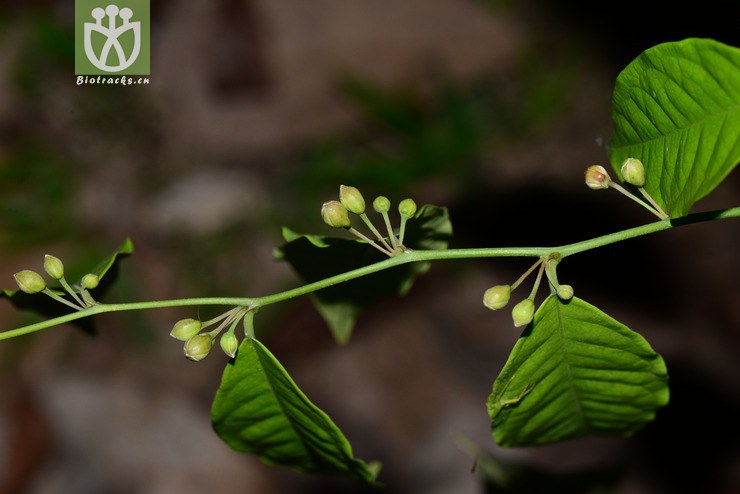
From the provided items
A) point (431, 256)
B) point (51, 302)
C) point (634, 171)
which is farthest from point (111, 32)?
point (634, 171)

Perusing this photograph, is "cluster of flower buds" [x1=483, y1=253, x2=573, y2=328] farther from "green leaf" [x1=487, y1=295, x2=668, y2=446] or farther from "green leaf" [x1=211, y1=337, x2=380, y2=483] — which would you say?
"green leaf" [x1=211, y1=337, x2=380, y2=483]

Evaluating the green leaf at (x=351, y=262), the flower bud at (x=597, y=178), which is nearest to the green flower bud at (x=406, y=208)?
the green leaf at (x=351, y=262)

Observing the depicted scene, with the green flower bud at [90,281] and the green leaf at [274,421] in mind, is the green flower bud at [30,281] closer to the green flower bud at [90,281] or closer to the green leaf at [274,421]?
the green flower bud at [90,281]

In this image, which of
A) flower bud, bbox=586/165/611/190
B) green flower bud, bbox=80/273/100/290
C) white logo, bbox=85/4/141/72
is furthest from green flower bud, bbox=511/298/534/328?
white logo, bbox=85/4/141/72

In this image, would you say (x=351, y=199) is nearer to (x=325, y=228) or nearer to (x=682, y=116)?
(x=682, y=116)

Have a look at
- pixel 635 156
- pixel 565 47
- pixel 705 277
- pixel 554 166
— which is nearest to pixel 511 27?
pixel 565 47

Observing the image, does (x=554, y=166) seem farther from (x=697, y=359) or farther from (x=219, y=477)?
(x=219, y=477)

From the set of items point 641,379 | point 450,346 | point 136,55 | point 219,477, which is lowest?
point 219,477
